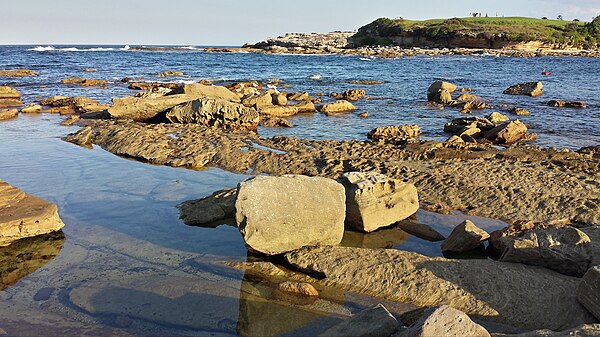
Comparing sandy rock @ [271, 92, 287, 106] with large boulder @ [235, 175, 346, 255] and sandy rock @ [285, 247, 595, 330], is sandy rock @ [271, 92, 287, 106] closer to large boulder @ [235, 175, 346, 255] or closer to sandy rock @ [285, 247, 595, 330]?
large boulder @ [235, 175, 346, 255]

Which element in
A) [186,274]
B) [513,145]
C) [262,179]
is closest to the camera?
[186,274]

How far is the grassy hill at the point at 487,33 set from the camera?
89750 millimetres

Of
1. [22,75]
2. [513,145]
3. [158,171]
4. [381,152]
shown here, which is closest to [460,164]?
[381,152]

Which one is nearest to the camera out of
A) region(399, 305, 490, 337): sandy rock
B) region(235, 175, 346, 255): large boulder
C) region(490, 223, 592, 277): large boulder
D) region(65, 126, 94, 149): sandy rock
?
region(399, 305, 490, 337): sandy rock

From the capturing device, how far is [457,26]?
324ft

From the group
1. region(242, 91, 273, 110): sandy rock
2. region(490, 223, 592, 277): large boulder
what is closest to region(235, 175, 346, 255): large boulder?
region(490, 223, 592, 277): large boulder

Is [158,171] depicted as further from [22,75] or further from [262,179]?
[22,75]

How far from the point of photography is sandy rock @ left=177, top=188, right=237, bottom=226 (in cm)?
806

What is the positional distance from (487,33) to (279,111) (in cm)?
8362

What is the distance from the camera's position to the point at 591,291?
4922 millimetres

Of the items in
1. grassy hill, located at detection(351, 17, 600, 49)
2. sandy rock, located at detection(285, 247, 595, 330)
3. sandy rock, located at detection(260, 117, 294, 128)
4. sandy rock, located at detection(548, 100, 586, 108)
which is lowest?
sandy rock, located at detection(548, 100, 586, 108)

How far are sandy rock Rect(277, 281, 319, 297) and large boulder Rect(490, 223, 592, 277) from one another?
2.73m

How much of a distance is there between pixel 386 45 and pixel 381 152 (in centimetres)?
9929

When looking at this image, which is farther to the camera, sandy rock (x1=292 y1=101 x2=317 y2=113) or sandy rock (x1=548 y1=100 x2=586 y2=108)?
sandy rock (x1=548 y1=100 x2=586 y2=108)
